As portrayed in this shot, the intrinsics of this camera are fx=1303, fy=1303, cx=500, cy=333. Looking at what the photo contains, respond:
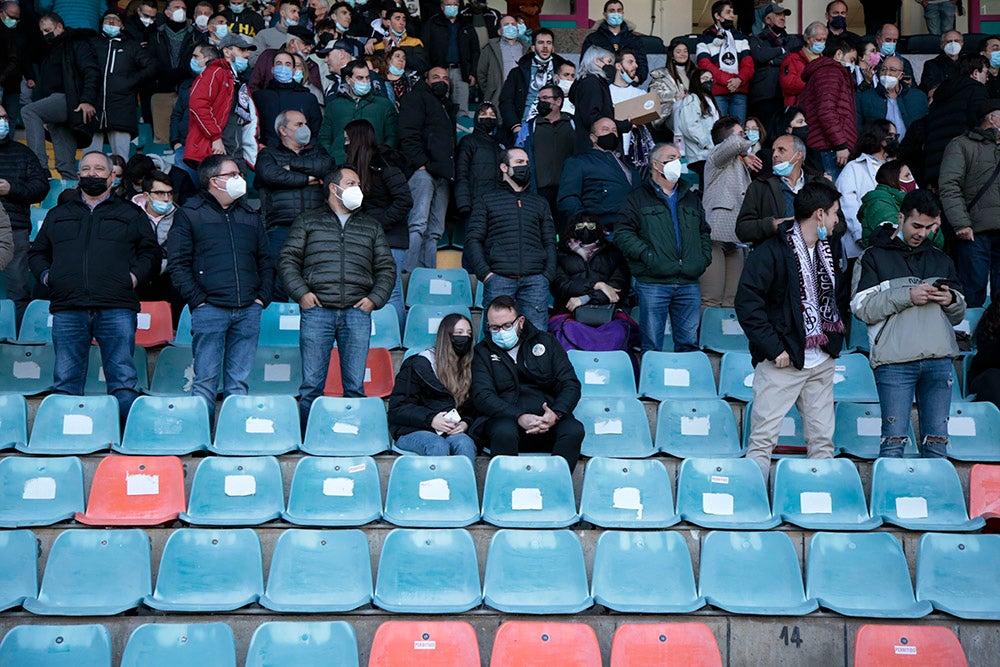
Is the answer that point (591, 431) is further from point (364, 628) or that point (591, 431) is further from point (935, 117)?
point (935, 117)

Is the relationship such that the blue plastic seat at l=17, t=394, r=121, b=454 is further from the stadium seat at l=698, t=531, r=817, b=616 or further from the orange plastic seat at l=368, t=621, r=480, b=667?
the stadium seat at l=698, t=531, r=817, b=616

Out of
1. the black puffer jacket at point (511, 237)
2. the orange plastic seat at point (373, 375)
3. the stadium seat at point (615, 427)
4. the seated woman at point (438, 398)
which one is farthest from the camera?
the black puffer jacket at point (511, 237)

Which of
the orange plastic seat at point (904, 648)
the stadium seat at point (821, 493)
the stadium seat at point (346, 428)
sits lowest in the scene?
the orange plastic seat at point (904, 648)

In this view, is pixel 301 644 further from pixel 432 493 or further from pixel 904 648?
pixel 904 648

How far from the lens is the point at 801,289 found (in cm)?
636

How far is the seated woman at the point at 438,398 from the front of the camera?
255 inches

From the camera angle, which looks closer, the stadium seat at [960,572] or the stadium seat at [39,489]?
the stadium seat at [960,572]

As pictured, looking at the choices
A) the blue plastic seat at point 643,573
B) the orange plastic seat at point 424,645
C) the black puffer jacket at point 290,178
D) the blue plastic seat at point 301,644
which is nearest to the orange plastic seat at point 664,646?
the blue plastic seat at point 643,573

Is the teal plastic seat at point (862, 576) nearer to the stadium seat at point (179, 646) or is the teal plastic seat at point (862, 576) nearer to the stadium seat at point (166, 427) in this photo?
the stadium seat at point (179, 646)

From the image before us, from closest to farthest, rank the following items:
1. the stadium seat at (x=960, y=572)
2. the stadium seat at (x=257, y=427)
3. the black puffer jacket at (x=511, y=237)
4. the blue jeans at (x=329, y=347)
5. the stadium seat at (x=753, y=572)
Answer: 1. the stadium seat at (x=753, y=572)
2. the stadium seat at (x=960, y=572)
3. the stadium seat at (x=257, y=427)
4. the blue jeans at (x=329, y=347)
5. the black puffer jacket at (x=511, y=237)

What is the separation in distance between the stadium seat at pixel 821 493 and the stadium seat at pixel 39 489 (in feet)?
11.0

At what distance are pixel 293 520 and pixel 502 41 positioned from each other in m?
6.51

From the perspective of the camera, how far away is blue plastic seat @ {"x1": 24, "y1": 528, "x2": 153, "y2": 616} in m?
5.62

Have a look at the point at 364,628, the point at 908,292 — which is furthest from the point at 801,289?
the point at 364,628
